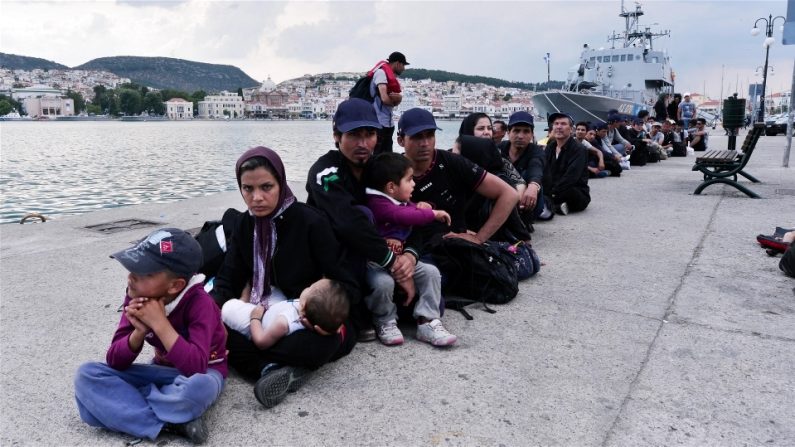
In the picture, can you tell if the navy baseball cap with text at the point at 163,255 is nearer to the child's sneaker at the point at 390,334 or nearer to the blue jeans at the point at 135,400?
the blue jeans at the point at 135,400

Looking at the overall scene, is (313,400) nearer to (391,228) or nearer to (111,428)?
(111,428)

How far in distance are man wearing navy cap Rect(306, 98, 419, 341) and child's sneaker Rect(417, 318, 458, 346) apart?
30cm

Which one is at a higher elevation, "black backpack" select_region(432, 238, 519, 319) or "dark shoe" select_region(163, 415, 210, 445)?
"black backpack" select_region(432, 238, 519, 319)

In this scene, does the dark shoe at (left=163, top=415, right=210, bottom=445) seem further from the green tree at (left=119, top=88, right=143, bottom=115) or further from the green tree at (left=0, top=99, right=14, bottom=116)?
the green tree at (left=0, top=99, right=14, bottom=116)

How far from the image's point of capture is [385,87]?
6.73 meters

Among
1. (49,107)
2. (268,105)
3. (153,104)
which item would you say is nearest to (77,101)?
(49,107)

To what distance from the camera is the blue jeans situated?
233cm

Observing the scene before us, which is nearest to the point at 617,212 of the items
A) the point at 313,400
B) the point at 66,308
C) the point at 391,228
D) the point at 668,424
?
the point at 391,228

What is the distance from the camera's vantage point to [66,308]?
400 cm

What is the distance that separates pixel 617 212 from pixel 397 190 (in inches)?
195

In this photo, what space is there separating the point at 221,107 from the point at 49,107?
49.5m

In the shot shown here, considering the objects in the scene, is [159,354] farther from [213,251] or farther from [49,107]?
[49,107]

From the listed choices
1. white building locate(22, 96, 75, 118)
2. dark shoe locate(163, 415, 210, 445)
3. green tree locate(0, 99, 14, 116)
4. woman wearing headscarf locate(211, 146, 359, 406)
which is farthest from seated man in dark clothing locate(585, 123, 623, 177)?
white building locate(22, 96, 75, 118)

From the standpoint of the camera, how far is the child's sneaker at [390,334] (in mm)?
3326
